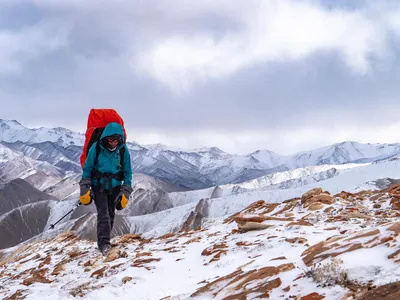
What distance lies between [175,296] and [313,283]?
108 inches

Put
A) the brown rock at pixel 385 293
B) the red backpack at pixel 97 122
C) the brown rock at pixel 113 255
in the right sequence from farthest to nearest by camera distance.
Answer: the brown rock at pixel 113 255 → the red backpack at pixel 97 122 → the brown rock at pixel 385 293

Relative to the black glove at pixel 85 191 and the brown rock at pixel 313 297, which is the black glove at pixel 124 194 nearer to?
the black glove at pixel 85 191

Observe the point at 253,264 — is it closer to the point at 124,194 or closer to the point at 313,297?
the point at 313,297

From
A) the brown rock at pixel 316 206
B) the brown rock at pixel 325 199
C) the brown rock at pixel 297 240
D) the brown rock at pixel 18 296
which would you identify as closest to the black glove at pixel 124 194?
the brown rock at pixel 18 296

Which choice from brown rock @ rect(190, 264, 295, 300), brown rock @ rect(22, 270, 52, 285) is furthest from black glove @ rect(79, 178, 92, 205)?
brown rock @ rect(190, 264, 295, 300)

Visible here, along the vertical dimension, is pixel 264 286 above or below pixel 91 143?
below

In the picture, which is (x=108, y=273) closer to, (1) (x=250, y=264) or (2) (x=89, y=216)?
(1) (x=250, y=264)

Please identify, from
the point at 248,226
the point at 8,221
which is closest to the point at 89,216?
the point at 8,221

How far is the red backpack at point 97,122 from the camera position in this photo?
1116cm

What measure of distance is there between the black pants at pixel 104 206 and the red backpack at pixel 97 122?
1.14 meters

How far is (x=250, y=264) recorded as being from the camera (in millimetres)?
7887

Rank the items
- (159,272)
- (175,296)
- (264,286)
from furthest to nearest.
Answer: (159,272) → (175,296) → (264,286)

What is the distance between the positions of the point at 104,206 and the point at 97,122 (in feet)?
8.65

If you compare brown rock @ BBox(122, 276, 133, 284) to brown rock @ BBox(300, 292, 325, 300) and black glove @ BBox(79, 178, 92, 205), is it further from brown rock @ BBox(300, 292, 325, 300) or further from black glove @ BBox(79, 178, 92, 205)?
brown rock @ BBox(300, 292, 325, 300)
